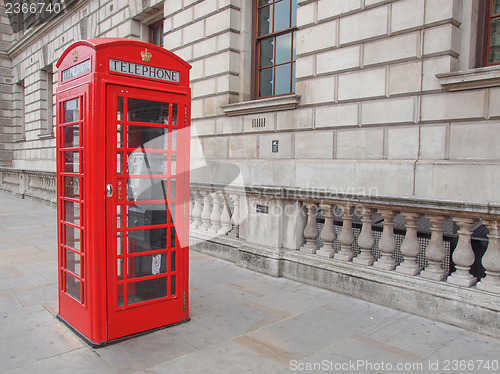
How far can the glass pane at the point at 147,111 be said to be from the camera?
11.1 feet

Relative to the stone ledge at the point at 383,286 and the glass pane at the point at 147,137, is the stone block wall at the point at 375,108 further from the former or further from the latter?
the glass pane at the point at 147,137

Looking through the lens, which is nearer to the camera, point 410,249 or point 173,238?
point 173,238

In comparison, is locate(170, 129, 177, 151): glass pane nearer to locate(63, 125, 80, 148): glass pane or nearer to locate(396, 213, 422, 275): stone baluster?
locate(63, 125, 80, 148): glass pane

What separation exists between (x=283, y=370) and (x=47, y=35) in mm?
19270

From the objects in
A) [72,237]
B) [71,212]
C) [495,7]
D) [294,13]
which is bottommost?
[72,237]

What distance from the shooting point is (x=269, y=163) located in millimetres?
7871

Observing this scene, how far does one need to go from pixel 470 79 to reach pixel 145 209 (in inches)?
169

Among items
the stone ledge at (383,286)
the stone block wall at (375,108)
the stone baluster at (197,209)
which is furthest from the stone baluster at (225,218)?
the stone block wall at (375,108)

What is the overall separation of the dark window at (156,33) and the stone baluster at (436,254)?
31.4ft

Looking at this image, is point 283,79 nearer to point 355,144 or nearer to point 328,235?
point 355,144

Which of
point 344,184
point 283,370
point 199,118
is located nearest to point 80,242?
point 283,370

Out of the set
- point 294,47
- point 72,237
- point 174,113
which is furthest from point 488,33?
point 72,237

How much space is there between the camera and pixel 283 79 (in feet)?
26.4

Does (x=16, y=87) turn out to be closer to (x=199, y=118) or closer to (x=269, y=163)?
(x=199, y=118)
